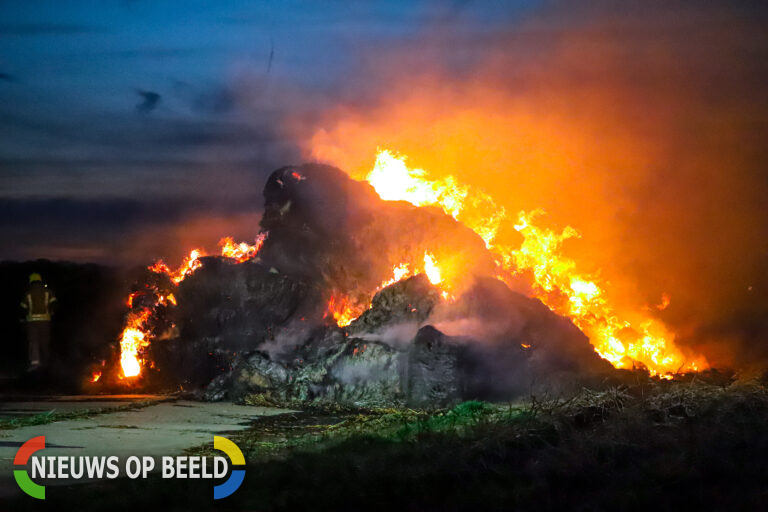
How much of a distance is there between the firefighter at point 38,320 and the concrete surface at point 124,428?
5.55 m

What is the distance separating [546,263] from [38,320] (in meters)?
19.0

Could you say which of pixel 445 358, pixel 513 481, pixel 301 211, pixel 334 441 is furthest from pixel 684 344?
pixel 513 481

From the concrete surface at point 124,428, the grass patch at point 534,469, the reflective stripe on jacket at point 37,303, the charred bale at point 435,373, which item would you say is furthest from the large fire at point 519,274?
the grass patch at point 534,469

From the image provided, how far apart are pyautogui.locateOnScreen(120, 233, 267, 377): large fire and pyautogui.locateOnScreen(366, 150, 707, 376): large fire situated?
5817 mm

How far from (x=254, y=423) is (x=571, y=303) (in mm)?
13861

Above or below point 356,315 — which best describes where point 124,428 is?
below

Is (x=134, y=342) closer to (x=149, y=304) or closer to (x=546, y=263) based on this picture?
(x=149, y=304)

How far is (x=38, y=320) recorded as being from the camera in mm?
32938

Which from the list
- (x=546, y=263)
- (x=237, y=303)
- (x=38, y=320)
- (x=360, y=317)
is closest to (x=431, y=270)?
(x=360, y=317)

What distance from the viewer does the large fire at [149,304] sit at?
3241 centimetres

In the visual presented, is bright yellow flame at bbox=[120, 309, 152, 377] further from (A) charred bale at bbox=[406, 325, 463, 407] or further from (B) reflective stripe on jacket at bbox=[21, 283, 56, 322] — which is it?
(A) charred bale at bbox=[406, 325, 463, 407]

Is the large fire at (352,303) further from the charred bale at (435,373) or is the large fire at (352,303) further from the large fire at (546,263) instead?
the charred bale at (435,373)

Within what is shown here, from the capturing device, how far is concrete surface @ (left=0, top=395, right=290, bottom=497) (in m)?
16.0

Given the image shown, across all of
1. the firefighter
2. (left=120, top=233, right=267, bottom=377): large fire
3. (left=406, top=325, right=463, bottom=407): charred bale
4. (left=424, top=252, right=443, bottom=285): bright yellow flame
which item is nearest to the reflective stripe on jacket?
the firefighter
